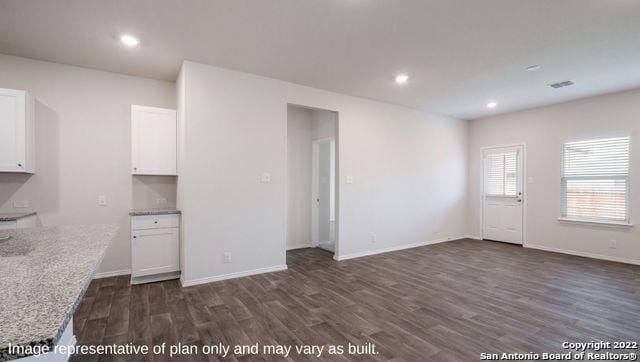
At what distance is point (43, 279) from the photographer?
3.46 feet

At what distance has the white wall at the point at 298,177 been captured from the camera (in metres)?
5.64

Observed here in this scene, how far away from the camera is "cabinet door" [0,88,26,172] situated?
318 cm

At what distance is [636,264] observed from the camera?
15.2 feet

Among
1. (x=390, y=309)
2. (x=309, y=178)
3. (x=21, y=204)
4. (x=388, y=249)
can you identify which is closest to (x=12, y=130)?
(x=21, y=204)

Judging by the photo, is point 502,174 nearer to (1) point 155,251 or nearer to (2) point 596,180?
(2) point 596,180

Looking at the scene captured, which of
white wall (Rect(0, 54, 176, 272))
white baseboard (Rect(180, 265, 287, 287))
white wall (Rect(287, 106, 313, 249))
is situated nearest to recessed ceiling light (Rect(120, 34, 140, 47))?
white wall (Rect(0, 54, 176, 272))

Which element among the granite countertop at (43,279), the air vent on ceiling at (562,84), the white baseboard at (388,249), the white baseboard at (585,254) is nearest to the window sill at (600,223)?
the white baseboard at (585,254)

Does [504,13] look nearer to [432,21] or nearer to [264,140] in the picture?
[432,21]

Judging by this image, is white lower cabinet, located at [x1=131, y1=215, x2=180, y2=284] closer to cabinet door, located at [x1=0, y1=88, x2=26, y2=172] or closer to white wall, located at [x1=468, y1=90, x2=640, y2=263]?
cabinet door, located at [x1=0, y1=88, x2=26, y2=172]

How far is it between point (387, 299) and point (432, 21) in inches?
111

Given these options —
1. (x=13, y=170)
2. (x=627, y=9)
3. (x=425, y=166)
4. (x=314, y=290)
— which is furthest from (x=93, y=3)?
(x=425, y=166)

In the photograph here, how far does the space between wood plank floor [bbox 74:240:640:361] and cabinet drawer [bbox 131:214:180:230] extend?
2.35 ft

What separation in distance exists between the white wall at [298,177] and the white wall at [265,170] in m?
1.14

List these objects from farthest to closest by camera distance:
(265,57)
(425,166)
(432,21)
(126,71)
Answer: (425,166) < (126,71) < (265,57) < (432,21)
